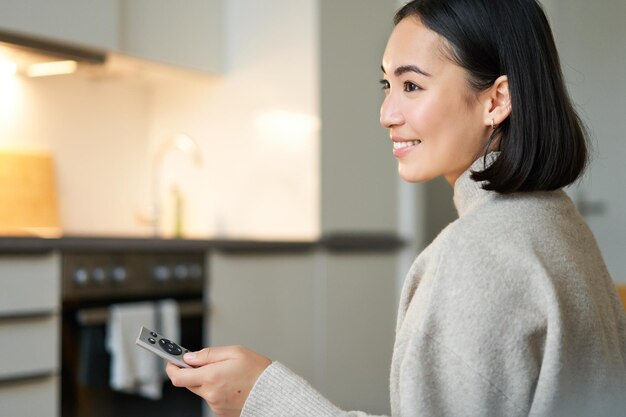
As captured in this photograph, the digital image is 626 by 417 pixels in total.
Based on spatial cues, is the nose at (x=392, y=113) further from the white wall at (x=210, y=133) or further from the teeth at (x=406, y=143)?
the white wall at (x=210, y=133)

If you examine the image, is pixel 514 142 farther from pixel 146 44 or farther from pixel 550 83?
pixel 146 44

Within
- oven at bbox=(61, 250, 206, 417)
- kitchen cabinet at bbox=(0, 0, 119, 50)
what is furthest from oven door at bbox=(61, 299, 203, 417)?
kitchen cabinet at bbox=(0, 0, 119, 50)

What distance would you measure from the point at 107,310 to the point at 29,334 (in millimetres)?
279

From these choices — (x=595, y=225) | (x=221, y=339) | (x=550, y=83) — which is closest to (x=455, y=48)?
(x=550, y=83)

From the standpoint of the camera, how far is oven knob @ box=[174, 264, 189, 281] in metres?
2.90

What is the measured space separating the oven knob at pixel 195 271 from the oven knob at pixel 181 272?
0.02 metres

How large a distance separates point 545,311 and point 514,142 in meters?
0.23

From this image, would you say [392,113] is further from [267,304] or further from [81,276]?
[267,304]

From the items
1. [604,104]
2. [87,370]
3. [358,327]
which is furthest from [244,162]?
[604,104]

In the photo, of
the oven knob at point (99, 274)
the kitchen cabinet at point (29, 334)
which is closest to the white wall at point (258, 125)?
the oven knob at point (99, 274)

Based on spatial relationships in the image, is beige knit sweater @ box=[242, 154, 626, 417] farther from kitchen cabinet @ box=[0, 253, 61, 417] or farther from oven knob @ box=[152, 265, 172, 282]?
oven knob @ box=[152, 265, 172, 282]

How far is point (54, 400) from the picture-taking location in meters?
2.49

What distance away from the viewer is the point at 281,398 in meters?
0.90

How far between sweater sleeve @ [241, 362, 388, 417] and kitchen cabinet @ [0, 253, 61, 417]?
5.51 feet
